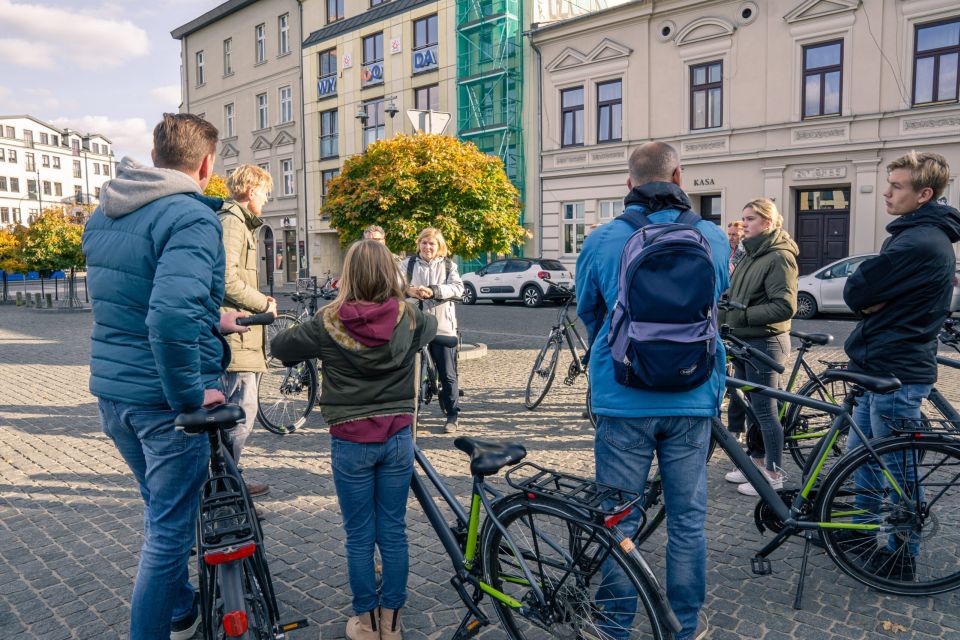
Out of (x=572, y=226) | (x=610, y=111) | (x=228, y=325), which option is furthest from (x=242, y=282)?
(x=572, y=226)

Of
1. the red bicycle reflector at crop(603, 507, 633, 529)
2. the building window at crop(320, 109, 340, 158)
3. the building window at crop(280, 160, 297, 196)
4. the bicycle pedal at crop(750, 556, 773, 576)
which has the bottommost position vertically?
the bicycle pedal at crop(750, 556, 773, 576)

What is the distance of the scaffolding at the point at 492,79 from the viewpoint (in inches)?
1062

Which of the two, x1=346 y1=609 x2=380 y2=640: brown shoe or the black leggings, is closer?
x1=346 y1=609 x2=380 y2=640: brown shoe

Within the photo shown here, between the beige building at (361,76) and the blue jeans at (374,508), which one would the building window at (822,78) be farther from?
the blue jeans at (374,508)

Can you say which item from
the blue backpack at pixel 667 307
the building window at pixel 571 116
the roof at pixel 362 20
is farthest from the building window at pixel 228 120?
the blue backpack at pixel 667 307

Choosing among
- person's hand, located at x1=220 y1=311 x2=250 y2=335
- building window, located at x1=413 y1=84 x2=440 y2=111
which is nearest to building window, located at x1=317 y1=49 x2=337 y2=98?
building window, located at x1=413 y1=84 x2=440 y2=111

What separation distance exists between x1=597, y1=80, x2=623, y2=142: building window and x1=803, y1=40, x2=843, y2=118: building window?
5.87 m

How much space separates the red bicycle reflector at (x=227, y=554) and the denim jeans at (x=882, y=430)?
2774 mm

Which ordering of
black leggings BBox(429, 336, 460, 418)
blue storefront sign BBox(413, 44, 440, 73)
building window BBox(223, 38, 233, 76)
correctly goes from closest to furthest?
black leggings BBox(429, 336, 460, 418) < blue storefront sign BBox(413, 44, 440, 73) < building window BBox(223, 38, 233, 76)

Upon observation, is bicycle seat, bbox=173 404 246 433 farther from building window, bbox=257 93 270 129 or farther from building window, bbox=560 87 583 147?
building window, bbox=257 93 270 129

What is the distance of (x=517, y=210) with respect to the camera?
13.3m

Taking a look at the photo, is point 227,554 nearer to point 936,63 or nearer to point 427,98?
point 936,63

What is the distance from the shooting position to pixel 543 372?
766cm

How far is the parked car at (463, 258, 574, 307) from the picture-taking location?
21625 mm
